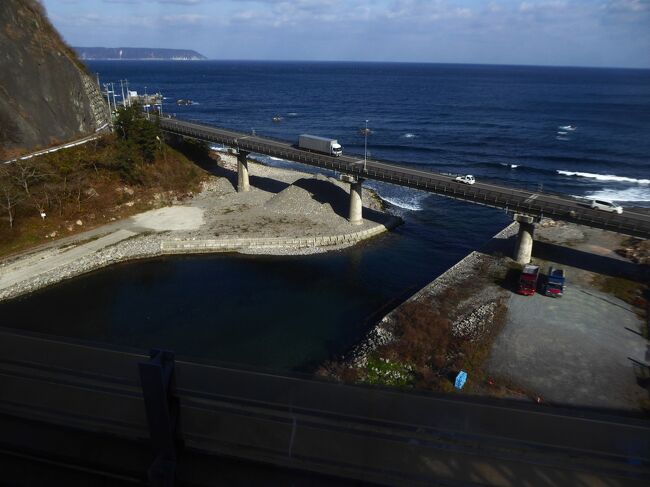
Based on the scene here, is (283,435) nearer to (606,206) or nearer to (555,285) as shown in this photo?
(555,285)

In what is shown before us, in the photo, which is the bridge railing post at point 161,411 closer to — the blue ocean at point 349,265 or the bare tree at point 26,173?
the blue ocean at point 349,265

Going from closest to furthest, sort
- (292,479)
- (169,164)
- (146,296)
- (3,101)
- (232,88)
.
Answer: (292,479) < (146,296) < (3,101) < (169,164) < (232,88)

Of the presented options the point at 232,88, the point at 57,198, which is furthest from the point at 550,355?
the point at 232,88

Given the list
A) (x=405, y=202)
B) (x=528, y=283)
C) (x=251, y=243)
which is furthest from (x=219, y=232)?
(x=528, y=283)

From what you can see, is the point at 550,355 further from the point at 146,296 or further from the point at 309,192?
the point at 309,192

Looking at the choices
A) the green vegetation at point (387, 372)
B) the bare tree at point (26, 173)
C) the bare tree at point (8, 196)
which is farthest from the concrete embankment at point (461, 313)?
the bare tree at point (26, 173)

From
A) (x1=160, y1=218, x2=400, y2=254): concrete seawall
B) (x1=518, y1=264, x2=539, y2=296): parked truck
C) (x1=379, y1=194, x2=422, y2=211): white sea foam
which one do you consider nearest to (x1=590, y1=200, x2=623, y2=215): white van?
(x1=518, y1=264, x2=539, y2=296): parked truck
